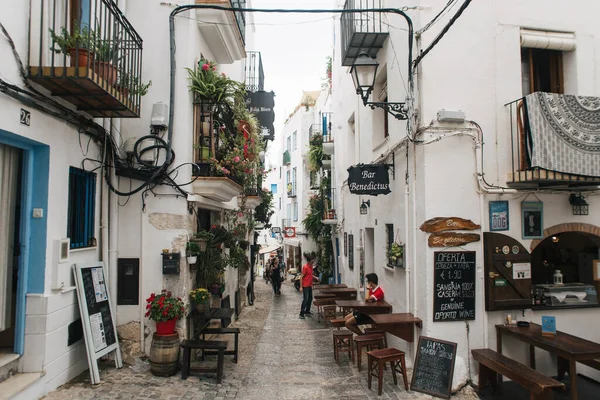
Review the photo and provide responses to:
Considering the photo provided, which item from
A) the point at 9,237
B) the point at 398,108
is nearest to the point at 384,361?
the point at 398,108

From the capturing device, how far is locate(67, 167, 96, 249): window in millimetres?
5945

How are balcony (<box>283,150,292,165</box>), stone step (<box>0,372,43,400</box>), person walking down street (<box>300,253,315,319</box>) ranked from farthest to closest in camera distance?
balcony (<box>283,150,292,165</box>)
person walking down street (<box>300,253,315,319</box>)
stone step (<box>0,372,43,400</box>)

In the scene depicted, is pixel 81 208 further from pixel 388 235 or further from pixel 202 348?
pixel 388 235

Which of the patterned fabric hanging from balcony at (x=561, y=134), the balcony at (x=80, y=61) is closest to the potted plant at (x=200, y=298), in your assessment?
the balcony at (x=80, y=61)

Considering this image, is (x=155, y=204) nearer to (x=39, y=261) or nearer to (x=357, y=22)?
(x=39, y=261)

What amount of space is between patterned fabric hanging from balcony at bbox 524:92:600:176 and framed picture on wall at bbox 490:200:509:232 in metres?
0.76

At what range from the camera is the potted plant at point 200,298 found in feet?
22.7

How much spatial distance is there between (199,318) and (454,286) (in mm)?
4280

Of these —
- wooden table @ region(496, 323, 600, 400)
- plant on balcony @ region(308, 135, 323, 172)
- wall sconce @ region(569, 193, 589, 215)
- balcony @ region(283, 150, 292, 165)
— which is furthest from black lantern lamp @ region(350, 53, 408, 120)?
balcony @ region(283, 150, 292, 165)

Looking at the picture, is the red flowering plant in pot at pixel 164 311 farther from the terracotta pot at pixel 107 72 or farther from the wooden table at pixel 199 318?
the terracotta pot at pixel 107 72

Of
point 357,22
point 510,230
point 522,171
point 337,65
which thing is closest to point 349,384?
point 510,230

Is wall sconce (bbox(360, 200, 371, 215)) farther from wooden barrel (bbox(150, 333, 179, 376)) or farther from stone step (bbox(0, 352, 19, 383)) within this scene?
stone step (bbox(0, 352, 19, 383))

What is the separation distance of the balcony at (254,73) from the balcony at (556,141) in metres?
8.92

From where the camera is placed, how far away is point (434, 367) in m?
6.03
